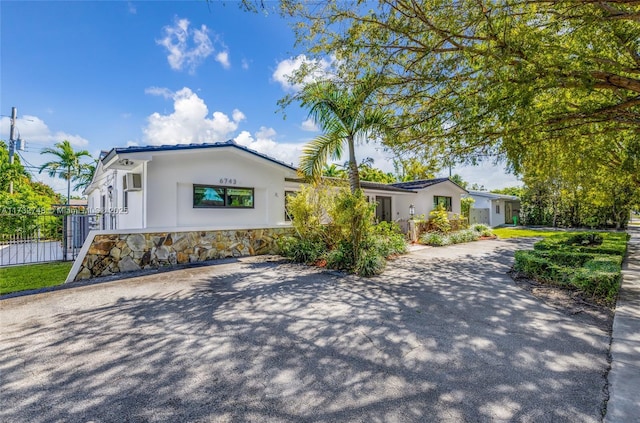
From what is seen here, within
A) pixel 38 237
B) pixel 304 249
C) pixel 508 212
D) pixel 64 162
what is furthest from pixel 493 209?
pixel 64 162

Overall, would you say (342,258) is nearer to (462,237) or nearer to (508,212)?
(462,237)

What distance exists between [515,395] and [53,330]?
6.28 m

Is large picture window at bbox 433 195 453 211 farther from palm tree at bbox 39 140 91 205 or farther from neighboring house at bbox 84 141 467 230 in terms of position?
palm tree at bbox 39 140 91 205

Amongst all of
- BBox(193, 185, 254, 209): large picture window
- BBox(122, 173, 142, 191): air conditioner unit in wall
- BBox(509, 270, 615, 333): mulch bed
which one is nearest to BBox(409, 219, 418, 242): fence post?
BBox(509, 270, 615, 333): mulch bed

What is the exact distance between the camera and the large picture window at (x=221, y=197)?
11.1 meters

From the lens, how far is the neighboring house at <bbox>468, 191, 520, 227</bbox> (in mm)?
31219

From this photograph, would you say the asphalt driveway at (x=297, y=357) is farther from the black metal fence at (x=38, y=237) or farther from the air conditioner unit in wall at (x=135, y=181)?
the black metal fence at (x=38, y=237)

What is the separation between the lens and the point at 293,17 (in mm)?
6102

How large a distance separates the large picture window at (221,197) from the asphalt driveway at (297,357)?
16.1 ft

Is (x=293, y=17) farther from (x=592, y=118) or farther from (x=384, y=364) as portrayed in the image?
(x=592, y=118)

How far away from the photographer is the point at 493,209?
107 ft

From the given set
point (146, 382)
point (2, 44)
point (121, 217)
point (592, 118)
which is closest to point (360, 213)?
point (592, 118)

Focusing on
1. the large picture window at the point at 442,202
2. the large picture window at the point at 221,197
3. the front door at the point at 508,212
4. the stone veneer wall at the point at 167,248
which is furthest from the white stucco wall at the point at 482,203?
the large picture window at the point at 221,197

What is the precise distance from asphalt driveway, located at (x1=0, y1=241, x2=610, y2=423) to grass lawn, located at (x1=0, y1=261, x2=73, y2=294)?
1.23 meters
